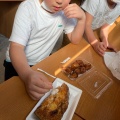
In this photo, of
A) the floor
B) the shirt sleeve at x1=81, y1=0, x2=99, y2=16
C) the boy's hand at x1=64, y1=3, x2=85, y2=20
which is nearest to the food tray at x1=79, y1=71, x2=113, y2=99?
the boy's hand at x1=64, y1=3, x2=85, y2=20

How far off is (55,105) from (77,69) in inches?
8.4

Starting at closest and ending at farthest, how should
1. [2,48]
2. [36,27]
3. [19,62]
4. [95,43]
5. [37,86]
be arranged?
[37,86], [19,62], [36,27], [95,43], [2,48]

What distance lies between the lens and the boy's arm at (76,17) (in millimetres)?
744

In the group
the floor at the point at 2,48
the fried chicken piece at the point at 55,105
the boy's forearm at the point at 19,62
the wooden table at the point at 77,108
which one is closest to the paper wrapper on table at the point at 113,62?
the wooden table at the point at 77,108

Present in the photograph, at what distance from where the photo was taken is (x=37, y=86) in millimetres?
520

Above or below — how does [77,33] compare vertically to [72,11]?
below

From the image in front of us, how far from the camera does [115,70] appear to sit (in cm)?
75

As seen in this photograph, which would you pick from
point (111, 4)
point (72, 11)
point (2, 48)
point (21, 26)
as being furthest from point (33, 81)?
point (2, 48)

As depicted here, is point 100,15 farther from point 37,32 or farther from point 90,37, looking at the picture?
point 37,32

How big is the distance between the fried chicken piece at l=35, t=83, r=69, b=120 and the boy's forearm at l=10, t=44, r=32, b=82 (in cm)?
11

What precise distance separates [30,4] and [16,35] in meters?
0.15

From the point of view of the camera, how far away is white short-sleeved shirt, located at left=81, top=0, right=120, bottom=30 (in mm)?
1101

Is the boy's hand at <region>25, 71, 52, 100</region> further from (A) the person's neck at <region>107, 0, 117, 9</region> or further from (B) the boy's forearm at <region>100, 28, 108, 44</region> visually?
(A) the person's neck at <region>107, 0, 117, 9</region>

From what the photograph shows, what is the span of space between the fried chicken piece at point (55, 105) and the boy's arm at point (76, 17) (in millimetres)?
321
